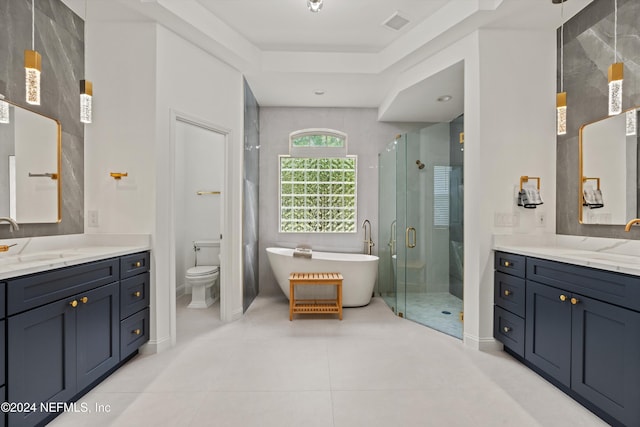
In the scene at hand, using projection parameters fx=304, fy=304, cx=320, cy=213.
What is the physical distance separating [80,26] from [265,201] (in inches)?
108

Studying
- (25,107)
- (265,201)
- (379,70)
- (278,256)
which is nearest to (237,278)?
(278,256)

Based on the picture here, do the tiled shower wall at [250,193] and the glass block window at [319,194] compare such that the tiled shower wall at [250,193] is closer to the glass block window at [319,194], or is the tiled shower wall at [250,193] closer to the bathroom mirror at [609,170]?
the glass block window at [319,194]

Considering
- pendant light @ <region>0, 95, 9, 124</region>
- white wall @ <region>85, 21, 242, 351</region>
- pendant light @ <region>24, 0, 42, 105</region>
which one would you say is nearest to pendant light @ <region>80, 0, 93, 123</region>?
pendant light @ <region>24, 0, 42, 105</region>

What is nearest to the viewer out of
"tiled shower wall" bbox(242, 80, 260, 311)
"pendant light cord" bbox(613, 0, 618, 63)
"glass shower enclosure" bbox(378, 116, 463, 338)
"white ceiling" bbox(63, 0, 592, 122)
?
"pendant light cord" bbox(613, 0, 618, 63)

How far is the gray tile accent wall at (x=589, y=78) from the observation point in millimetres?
2117

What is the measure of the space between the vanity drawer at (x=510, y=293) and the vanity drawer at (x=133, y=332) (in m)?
2.96

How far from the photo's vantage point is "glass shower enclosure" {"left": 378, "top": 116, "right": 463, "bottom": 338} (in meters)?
3.36

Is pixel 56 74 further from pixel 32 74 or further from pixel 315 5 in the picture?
pixel 315 5

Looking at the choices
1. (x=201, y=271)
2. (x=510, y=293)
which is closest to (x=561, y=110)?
(x=510, y=293)

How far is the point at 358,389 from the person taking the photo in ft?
6.62

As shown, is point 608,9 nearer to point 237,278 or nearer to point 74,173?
point 237,278

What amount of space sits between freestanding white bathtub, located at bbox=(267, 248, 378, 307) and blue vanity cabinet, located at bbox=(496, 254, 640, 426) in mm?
1805

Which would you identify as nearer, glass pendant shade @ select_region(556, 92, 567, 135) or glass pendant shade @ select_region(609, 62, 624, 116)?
glass pendant shade @ select_region(609, 62, 624, 116)

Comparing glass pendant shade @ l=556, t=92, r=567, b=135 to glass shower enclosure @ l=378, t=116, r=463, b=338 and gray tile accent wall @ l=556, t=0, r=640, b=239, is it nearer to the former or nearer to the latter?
gray tile accent wall @ l=556, t=0, r=640, b=239
